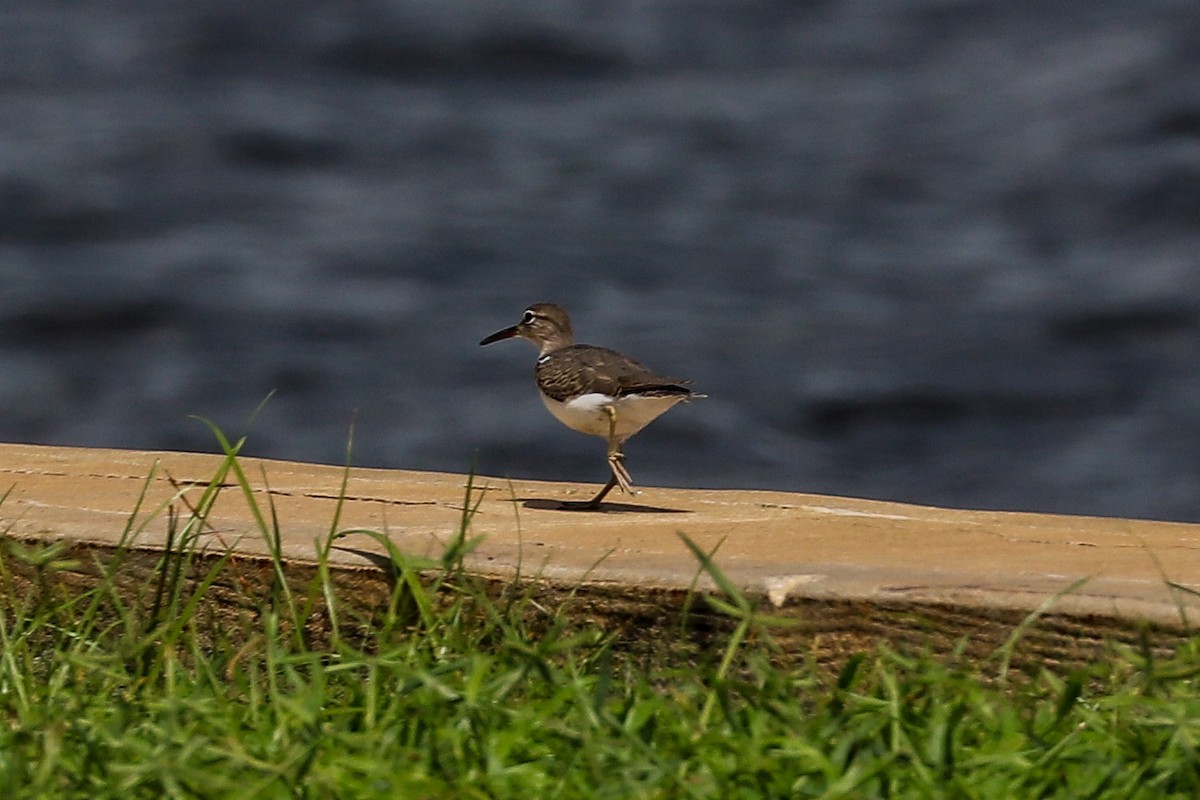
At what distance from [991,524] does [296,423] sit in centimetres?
655

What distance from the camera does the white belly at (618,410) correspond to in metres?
6.20

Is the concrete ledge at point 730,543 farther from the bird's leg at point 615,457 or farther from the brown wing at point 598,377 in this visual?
the brown wing at point 598,377

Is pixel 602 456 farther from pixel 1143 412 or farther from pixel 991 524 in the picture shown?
pixel 991 524

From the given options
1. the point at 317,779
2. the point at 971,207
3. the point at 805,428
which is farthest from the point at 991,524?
the point at 971,207

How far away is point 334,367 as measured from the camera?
11.5 m

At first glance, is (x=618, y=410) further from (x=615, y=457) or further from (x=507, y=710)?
(x=507, y=710)

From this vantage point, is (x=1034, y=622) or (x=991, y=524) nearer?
(x=1034, y=622)

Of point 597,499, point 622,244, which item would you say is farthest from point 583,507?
point 622,244

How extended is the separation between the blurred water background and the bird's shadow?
4.70m

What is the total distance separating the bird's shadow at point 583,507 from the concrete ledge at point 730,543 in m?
0.02

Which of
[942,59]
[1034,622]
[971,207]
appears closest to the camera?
[1034,622]

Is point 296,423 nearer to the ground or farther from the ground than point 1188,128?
nearer to the ground

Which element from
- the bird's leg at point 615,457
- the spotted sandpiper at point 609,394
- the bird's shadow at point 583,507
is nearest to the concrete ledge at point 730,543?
the bird's shadow at point 583,507

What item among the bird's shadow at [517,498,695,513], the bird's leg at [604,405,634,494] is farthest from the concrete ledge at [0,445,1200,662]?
the bird's leg at [604,405,634,494]
